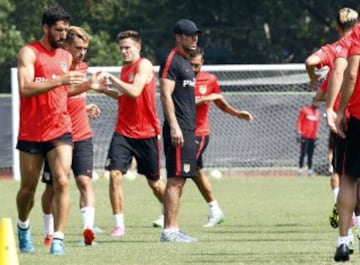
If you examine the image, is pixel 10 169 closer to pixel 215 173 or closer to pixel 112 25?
pixel 215 173

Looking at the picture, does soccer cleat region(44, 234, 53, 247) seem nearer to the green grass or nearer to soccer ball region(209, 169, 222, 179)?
the green grass

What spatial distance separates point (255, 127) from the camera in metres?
34.7

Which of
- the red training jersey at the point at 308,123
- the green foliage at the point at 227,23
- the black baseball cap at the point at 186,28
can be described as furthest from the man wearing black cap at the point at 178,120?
the green foliage at the point at 227,23

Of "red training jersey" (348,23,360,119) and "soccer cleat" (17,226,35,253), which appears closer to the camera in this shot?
"red training jersey" (348,23,360,119)

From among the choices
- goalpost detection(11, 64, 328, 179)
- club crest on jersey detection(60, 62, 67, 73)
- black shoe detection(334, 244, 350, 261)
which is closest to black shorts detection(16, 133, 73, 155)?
club crest on jersey detection(60, 62, 67, 73)

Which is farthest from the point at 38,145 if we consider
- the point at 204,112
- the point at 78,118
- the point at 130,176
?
the point at 130,176

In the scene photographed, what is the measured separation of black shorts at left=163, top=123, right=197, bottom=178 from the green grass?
2.37ft

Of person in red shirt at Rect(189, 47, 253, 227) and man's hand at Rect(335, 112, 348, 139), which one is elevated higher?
man's hand at Rect(335, 112, 348, 139)

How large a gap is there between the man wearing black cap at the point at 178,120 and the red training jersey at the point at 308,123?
20.2 metres

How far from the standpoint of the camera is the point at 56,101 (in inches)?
474

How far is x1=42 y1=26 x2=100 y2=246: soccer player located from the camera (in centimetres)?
1355

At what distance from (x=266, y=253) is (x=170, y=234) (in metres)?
1.80

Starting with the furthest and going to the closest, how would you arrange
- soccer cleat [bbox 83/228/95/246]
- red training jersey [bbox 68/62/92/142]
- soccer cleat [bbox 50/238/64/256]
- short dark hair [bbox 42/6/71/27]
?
red training jersey [bbox 68/62/92/142], soccer cleat [bbox 83/228/95/246], soccer cleat [bbox 50/238/64/256], short dark hair [bbox 42/6/71/27]

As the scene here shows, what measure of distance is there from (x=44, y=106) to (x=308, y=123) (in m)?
22.3
